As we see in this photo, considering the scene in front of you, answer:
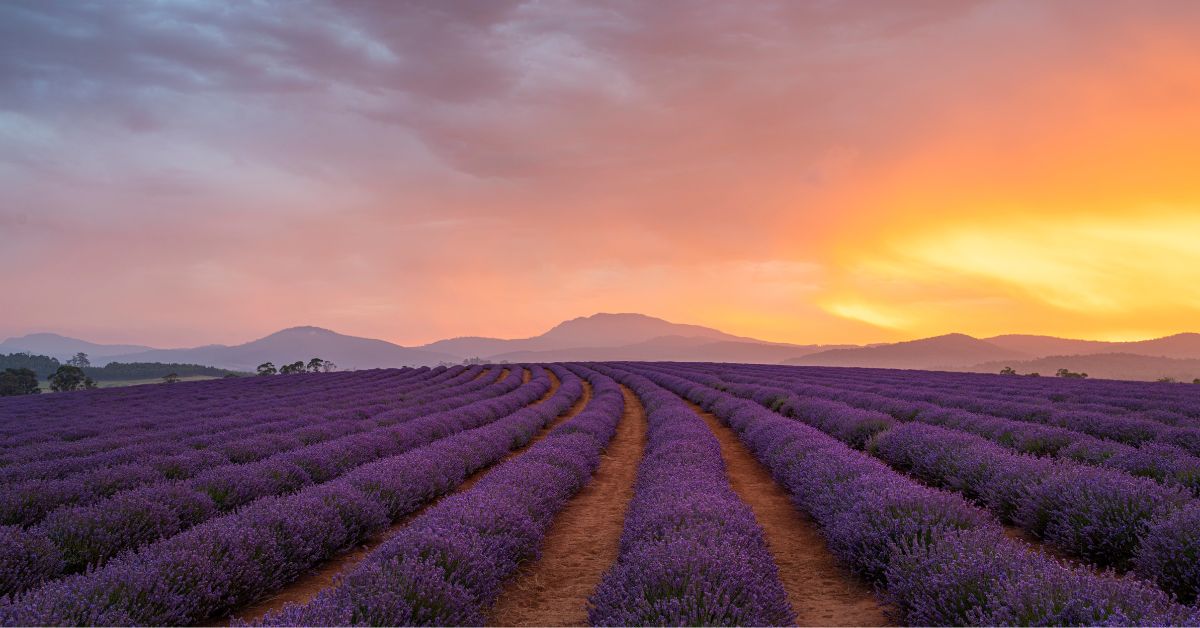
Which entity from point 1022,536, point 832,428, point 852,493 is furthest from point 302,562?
point 832,428

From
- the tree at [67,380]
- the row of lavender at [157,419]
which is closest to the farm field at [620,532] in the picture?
the row of lavender at [157,419]

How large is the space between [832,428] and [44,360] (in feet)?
350

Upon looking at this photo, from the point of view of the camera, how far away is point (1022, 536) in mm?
5688

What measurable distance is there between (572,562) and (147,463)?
6504mm

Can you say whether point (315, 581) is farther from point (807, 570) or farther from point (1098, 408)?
point (1098, 408)

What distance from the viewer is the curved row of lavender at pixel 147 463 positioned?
247 inches

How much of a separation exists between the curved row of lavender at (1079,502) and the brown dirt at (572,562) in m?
3.74

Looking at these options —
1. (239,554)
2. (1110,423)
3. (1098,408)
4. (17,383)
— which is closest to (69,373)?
(17,383)

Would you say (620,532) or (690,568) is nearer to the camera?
(690,568)

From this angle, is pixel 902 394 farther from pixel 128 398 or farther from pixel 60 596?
pixel 128 398

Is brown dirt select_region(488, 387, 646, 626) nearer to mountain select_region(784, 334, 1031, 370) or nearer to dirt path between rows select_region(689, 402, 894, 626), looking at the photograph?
dirt path between rows select_region(689, 402, 894, 626)

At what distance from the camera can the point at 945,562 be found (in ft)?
12.0

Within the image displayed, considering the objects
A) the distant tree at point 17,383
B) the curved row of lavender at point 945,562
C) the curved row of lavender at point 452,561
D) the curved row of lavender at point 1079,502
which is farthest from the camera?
the distant tree at point 17,383

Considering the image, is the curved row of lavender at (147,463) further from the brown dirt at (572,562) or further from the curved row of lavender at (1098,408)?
the curved row of lavender at (1098,408)
